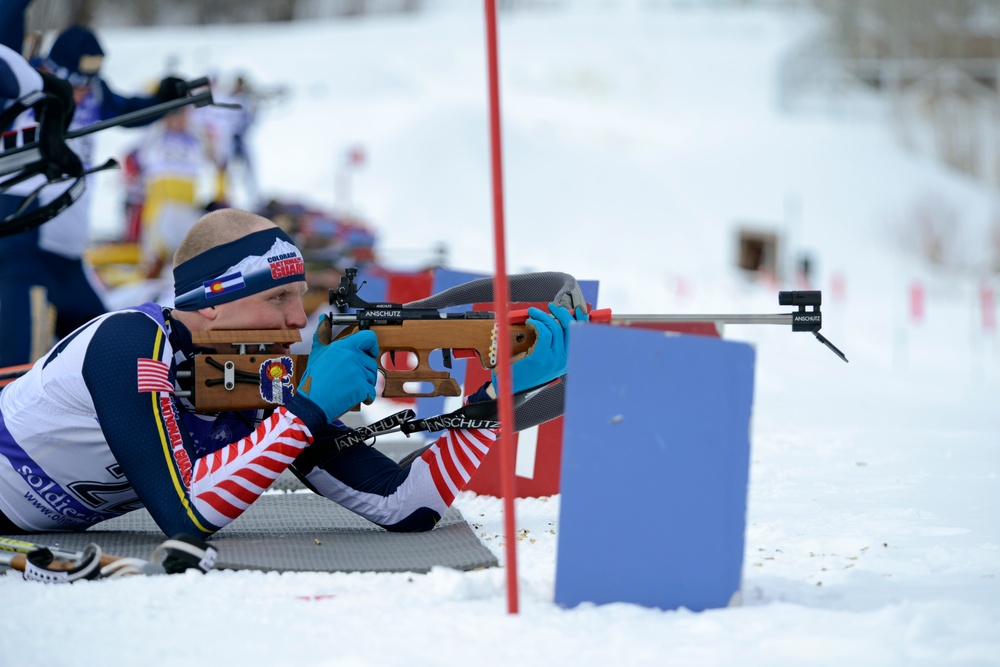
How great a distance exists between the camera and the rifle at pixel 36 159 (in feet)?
14.1

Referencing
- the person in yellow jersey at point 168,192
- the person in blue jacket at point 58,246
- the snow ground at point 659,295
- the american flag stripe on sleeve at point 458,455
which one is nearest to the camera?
the snow ground at point 659,295

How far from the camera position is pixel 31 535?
3.32m

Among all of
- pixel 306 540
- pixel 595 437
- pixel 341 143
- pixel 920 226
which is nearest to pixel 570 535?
pixel 595 437

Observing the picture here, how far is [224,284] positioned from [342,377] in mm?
415

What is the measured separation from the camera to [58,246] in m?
5.48

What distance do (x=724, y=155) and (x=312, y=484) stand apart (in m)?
25.5

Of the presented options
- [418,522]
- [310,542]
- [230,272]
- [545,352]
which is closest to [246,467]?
[310,542]

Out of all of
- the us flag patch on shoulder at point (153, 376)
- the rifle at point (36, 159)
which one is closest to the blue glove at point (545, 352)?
the us flag patch on shoulder at point (153, 376)

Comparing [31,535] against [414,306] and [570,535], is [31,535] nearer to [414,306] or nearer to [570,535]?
[414,306]

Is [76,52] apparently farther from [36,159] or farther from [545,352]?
[545,352]

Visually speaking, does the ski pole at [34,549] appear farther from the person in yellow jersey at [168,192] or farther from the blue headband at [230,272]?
the person in yellow jersey at [168,192]

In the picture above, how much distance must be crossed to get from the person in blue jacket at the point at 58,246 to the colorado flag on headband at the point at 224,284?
2.03 metres

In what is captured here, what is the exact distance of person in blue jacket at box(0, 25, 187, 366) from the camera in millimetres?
5066

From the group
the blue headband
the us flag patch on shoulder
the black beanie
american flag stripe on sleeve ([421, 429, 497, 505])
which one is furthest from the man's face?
the black beanie
